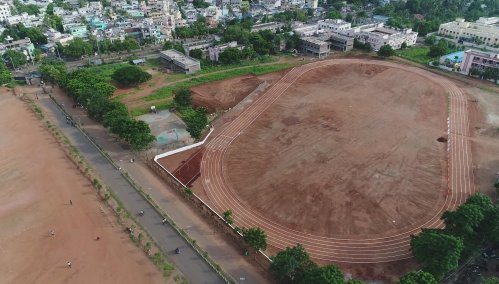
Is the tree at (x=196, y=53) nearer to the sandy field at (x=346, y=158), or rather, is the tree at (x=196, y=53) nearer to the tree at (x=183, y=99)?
the tree at (x=183, y=99)

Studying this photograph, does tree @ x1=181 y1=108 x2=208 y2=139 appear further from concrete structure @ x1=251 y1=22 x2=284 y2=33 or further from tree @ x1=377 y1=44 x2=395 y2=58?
concrete structure @ x1=251 y1=22 x2=284 y2=33

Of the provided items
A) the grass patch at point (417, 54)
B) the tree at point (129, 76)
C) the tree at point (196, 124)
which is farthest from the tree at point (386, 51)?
the tree at point (129, 76)

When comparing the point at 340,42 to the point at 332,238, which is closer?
the point at 332,238

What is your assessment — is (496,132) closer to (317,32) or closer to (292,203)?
(292,203)

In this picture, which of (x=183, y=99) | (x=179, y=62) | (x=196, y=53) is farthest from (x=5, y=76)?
(x=183, y=99)

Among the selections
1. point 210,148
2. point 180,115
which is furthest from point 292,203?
point 180,115

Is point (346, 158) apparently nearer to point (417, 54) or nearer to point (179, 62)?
point (179, 62)
